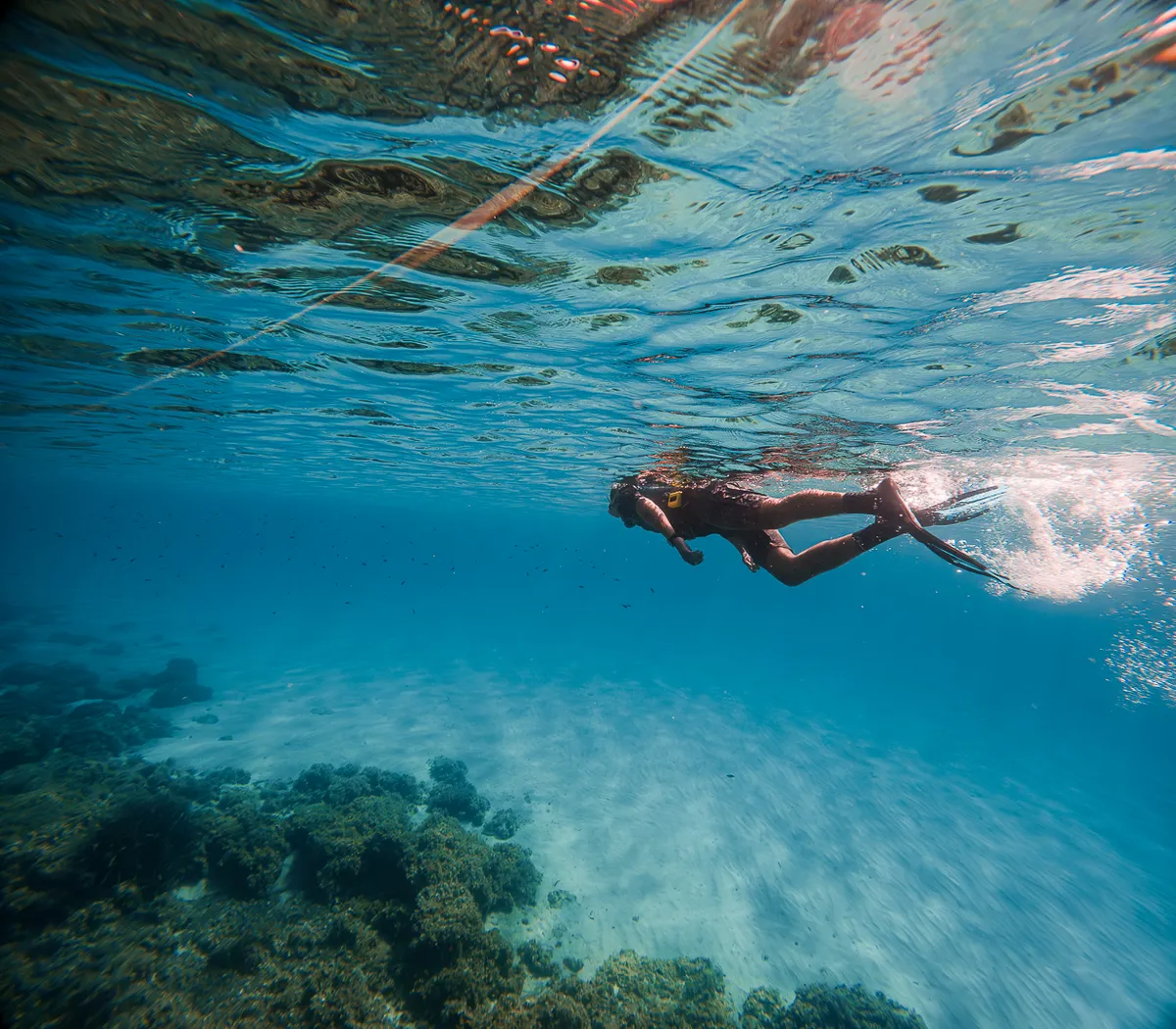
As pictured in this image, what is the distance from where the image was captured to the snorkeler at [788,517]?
5.71 m

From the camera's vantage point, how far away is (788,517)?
6.73 metres

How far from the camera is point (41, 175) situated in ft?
22.9

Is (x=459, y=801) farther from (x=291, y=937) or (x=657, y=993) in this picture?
(x=657, y=993)

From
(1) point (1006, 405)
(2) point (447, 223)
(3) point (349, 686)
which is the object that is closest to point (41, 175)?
(2) point (447, 223)

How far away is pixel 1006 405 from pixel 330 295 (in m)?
16.0

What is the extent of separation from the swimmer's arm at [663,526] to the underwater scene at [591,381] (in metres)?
0.09

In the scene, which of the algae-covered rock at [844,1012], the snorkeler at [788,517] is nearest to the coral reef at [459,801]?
the algae-covered rock at [844,1012]

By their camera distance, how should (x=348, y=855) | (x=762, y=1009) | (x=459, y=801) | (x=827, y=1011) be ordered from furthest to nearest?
1. (x=459, y=801)
2. (x=348, y=855)
3. (x=762, y=1009)
4. (x=827, y=1011)

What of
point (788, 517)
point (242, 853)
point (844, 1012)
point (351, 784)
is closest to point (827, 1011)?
point (844, 1012)

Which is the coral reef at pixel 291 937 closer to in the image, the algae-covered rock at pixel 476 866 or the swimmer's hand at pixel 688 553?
the algae-covered rock at pixel 476 866

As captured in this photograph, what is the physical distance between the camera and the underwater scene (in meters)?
4.81

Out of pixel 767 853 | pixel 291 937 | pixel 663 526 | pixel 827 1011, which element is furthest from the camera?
pixel 767 853

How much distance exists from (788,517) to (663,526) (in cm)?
179

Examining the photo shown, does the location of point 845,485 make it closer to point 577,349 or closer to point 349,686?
point 577,349
